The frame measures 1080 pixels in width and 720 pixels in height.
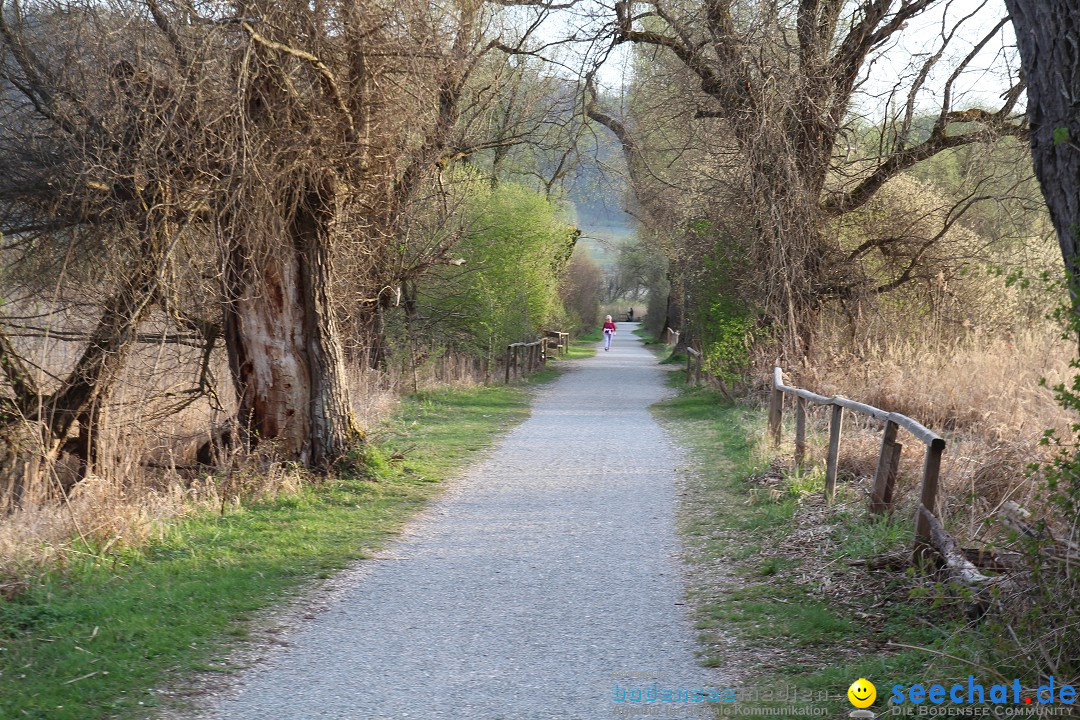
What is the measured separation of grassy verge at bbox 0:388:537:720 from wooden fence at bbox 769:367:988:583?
4204 mm

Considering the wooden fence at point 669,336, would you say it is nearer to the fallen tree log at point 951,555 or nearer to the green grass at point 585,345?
the green grass at point 585,345

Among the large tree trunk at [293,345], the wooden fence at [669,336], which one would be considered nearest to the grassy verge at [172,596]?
the large tree trunk at [293,345]

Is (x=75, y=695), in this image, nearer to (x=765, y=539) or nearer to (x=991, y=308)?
(x=765, y=539)

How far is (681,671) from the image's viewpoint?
17.4 ft

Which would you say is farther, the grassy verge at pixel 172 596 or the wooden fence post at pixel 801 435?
the wooden fence post at pixel 801 435

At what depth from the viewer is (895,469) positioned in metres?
7.70

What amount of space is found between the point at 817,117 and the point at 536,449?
7196 mm

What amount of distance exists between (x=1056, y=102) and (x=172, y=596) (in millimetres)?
5797

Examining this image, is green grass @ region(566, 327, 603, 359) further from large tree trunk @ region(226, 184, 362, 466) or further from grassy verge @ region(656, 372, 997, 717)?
grassy verge @ region(656, 372, 997, 717)

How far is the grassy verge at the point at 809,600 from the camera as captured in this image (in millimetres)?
4910

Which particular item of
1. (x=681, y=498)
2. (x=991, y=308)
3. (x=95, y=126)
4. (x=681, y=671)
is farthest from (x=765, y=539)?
(x=991, y=308)

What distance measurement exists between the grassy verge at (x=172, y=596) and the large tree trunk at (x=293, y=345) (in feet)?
2.40

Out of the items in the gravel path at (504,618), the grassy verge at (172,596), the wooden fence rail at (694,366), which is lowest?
the gravel path at (504,618)

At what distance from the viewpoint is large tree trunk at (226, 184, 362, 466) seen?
413 inches
